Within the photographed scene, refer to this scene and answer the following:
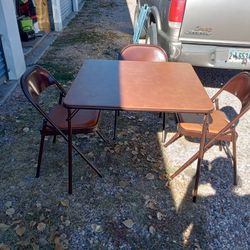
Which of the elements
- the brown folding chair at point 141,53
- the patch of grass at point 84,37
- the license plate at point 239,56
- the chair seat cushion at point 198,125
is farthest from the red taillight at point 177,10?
the patch of grass at point 84,37

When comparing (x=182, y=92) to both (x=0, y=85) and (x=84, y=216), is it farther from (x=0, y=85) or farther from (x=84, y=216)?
(x=0, y=85)

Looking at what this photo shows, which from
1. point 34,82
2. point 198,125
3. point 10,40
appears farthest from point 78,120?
point 10,40

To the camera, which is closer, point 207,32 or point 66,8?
point 207,32

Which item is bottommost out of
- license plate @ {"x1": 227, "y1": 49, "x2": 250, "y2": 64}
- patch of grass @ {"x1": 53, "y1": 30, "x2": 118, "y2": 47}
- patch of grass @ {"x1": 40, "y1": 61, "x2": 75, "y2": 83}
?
patch of grass @ {"x1": 53, "y1": 30, "x2": 118, "y2": 47}

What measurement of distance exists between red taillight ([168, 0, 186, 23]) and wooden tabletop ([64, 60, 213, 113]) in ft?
2.71

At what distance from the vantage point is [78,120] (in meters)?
2.36

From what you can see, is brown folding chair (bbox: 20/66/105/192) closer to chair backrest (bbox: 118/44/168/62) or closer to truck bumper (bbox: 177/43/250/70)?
chair backrest (bbox: 118/44/168/62)

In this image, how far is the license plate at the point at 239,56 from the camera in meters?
3.39

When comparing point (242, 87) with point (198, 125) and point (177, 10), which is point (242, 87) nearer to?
point (198, 125)

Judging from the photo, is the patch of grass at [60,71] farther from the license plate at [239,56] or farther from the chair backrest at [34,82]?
the license plate at [239,56]

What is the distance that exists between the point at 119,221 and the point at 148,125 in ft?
4.78

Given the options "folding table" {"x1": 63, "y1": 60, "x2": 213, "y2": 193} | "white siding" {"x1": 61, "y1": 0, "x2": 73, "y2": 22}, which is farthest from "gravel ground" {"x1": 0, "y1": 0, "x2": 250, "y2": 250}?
"white siding" {"x1": 61, "y1": 0, "x2": 73, "y2": 22}

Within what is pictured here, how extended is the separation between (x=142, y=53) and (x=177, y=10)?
2.24ft

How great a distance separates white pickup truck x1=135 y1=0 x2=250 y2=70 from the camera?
3.04 m
